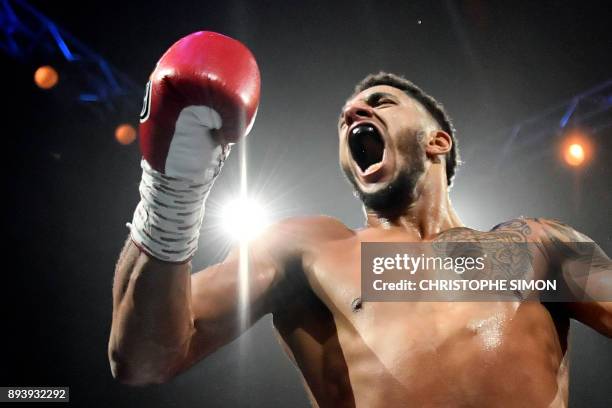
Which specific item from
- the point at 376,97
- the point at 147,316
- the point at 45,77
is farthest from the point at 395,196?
the point at 45,77

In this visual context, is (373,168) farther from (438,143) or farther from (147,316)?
(147,316)

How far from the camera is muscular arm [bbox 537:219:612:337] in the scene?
5.56 feet

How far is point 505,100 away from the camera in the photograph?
4852mm

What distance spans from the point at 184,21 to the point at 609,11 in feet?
12.2

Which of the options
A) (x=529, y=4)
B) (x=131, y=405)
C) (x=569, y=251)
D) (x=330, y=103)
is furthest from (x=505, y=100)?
(x=131, y=405)

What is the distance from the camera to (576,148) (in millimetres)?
4781

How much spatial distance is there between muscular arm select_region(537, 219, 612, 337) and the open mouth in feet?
2.44

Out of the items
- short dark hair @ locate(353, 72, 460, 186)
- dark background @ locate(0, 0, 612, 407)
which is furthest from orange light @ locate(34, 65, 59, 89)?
short dark hair @ locate(353, 72, 460, 186)

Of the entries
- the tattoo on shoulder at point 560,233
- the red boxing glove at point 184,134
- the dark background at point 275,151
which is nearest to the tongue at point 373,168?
the tattoo on shoulder at point 560,233

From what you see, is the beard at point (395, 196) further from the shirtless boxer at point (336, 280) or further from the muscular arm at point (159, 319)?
the muscular arm at point (159, 319)

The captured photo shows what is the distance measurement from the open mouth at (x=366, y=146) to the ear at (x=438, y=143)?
0.22 meters

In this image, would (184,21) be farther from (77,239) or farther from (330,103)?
(77,239)

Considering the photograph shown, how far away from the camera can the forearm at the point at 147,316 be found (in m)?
1.23

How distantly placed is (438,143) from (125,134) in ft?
11.6
